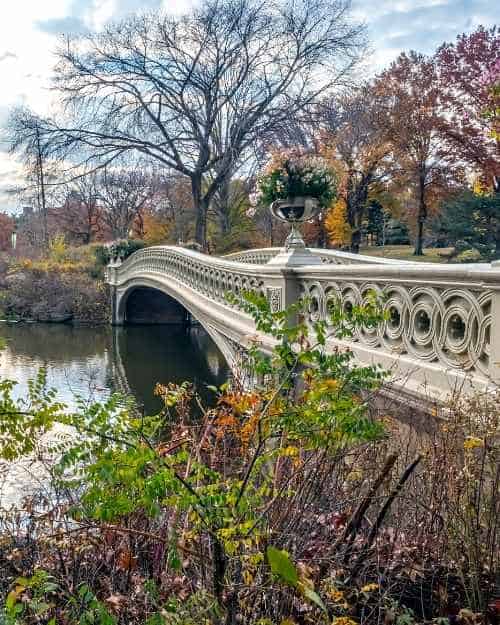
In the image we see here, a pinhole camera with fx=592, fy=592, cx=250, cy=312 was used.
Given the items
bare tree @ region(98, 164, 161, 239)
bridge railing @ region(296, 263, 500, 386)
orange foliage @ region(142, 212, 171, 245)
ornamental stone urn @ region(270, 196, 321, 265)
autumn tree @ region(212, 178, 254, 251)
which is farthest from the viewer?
bare tree @ region(98, 164, 161, 239)

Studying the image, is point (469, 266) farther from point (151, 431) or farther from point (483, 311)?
point (151, 431)

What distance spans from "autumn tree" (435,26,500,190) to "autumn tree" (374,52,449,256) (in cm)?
59

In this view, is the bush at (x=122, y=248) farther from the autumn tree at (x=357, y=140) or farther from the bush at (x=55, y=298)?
the autumn tree at (x=357, y=140)

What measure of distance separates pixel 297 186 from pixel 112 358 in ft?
41.7

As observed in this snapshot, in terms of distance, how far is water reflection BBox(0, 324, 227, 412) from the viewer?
14.3 meters

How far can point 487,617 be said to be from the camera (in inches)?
103

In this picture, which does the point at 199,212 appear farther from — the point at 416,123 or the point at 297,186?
the point at 297,186

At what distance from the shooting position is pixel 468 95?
25391 millimetres

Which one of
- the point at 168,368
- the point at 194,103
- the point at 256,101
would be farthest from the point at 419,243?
the point at 168,368

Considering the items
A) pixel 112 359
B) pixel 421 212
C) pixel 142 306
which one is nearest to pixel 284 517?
pixel 112 359

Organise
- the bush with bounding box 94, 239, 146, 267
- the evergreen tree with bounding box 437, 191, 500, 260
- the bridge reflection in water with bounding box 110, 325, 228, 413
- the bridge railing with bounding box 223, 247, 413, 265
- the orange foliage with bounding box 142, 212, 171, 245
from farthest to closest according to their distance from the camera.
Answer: the orange foliage with bounding box 142, 212, 171, 245 < the bush with bounding box 94, 239, 146, 267 < the evergreen tree with bounding box 437, 191, 500, 260 < the bridge reflection in water with bounding box 110, 325, 228, 413 < the bridge railing with bounding box 223, 247, 413, 265

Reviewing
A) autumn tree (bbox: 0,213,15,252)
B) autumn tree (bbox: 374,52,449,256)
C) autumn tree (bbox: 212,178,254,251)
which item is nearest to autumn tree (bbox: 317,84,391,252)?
autumn tree (bbox: 374,52,449,256)

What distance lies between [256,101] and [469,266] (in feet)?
77.0

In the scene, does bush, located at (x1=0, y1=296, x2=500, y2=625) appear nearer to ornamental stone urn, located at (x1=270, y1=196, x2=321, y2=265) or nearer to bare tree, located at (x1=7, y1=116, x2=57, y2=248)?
ornamental stone urn, located at (x1=270, y1=196, x2=321, y2=265)
